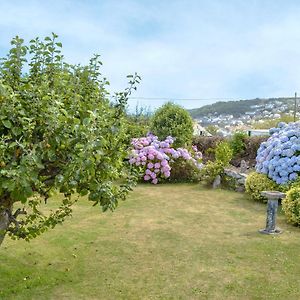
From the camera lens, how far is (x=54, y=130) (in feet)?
10.4

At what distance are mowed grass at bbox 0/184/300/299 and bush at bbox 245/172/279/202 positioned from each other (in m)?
1.28

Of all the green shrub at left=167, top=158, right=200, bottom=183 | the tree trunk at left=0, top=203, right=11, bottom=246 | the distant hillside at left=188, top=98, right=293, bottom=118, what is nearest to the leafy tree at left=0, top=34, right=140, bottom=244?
the tree trunk at left=0, top=203, right=11, bottom=246

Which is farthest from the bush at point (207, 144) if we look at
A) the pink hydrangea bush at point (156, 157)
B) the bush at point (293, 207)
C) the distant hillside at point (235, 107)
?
the distant hillside at point (235, 107)

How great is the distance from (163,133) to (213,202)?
15.3 ft

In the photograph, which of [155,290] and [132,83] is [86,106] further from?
[155,290]

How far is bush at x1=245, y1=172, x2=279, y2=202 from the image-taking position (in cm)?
946

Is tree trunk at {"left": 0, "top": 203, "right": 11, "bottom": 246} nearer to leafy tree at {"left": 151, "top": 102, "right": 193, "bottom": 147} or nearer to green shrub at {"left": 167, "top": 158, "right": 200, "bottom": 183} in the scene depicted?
green shrub at {"left": 167, "top": 158, "right": 200, "bottom": 183}

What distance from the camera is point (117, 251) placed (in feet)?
19.0

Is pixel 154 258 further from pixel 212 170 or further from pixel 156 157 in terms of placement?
pixel 156 157

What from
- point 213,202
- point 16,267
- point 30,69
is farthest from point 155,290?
point 213,202

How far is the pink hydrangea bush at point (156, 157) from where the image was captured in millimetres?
11805

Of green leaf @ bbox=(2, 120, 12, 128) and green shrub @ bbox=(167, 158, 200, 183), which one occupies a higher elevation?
green leaf @ bbox=(2, 120, 12, 128)

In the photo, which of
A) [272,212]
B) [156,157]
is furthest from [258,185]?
[156,157]

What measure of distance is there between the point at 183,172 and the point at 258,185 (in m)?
3.24
